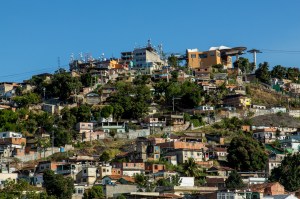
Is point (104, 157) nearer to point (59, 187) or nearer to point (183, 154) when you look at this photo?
point (183, 154)

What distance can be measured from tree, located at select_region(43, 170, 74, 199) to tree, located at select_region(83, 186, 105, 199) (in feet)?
3.98

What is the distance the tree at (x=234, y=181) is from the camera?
220 feet

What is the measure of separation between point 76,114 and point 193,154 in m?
14.9

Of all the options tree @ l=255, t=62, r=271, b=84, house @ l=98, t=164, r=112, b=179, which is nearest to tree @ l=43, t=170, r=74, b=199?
house @ l=98, t=164, r=112, b=179

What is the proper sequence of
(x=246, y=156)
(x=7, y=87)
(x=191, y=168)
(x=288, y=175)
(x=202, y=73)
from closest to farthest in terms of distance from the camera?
(x=288, y=175)
(x=191, y=168)
(x=246, y=156)
(x=7, y=87)
(x=202, y=73)

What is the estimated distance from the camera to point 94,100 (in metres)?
96.1

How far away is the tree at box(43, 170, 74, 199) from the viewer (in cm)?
6388

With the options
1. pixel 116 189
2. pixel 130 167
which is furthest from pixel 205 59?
pixel 116 189

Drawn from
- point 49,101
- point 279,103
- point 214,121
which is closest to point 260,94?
point 279,103

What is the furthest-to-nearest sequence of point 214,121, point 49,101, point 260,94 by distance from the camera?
point 260,94 → point 49,101 → point 214,121

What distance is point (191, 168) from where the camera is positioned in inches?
2911

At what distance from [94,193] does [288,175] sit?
15.9 metres

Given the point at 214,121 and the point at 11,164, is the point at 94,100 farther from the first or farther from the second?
the point at 11,164

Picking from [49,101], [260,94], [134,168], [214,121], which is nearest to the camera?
[134,168]
